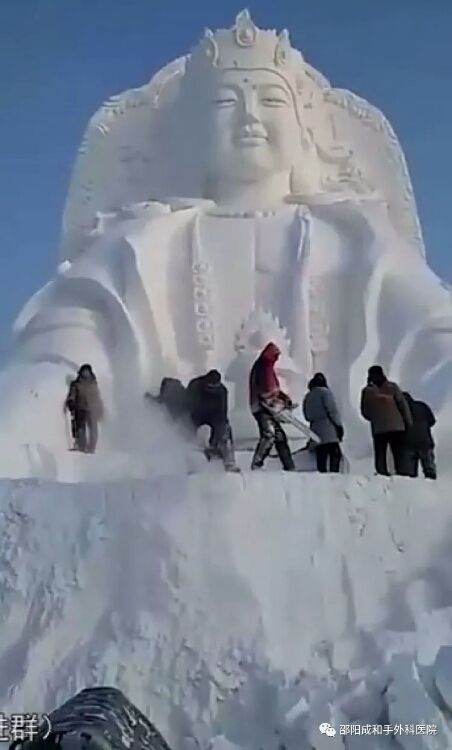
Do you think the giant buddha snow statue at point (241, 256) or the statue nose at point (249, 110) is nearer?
the giant buddha snow statue at point (241, 256)

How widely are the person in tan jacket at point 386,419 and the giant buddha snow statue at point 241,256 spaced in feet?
4.04

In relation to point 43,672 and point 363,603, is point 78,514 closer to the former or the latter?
point 43,672

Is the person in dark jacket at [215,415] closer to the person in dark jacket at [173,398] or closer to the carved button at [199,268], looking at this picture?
the person in dark jacket at [173,398]

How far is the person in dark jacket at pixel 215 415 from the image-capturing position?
10.9m

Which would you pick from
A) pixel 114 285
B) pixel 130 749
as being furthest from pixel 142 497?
pixel 114 285

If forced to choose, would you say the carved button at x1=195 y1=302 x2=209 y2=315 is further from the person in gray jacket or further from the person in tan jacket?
the person in tan jacket

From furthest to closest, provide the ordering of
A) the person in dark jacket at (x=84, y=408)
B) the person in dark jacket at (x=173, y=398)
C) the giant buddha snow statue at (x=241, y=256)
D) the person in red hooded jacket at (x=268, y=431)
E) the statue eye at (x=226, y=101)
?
the statue eye at (x=226, y=101)
the giant buddha snow statue at (x=241, y=256)
the person in dark jacket at (x=173, y=398)
the person in dark jacket at (x=84, y=408)
the person in red hooded jacket at (x=268, y=431)

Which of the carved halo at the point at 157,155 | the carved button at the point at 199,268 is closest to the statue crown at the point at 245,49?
the carved halo at the point at 157,155

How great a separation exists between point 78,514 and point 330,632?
1853mm

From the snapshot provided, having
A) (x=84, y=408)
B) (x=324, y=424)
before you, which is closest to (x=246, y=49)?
(x=84, y=408)

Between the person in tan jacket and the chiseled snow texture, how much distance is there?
1.77 feet

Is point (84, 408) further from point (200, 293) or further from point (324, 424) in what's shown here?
point (324, 424)

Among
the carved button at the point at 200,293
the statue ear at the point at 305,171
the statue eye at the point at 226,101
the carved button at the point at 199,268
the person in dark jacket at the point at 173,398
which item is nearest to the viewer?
the person in dark jacket at the point at 173,398

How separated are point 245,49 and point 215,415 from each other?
188 inches
